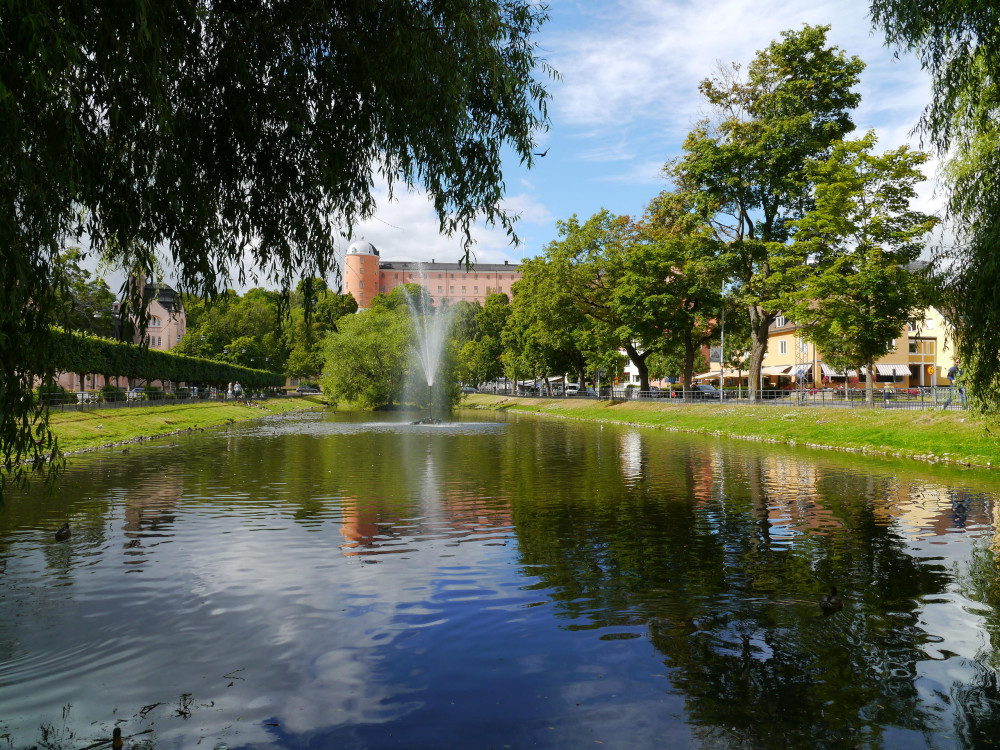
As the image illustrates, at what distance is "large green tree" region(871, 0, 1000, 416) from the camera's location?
1100cm

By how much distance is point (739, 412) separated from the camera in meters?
43.3

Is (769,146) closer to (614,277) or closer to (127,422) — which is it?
(614,277)

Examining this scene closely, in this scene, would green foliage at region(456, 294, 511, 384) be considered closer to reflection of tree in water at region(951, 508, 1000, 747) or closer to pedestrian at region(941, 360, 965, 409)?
pedestrian at region(941, 360, 965, 409)

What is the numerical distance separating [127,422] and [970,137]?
40626 millimetres

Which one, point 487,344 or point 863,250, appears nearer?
point 863,250

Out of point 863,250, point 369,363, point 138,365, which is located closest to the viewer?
point 863,250

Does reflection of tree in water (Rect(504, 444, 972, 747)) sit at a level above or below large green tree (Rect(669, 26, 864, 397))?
below

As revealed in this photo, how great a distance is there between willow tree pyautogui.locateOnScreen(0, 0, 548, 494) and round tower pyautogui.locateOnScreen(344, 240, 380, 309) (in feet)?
566

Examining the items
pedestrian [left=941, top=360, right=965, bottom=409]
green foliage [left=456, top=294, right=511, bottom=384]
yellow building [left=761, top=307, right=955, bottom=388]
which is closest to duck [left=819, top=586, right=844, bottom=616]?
pedestrian [left=941, top=360, right=965, bottom=409]

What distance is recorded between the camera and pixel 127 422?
131 ft

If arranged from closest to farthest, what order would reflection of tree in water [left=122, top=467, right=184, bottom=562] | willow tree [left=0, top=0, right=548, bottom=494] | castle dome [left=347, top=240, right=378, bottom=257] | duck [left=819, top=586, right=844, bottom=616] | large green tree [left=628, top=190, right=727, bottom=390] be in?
willow tree [left=0, top=0, right=548, bottom=494] < duck [left=819, top=586, right=844, bottom=616] < reflection of tree in water [left=122, top=467, right=184, bottom=562] < large green tree [left=628, top=190, right=727, bottom=390] < castle dome [left=347, top=240, right=378, bottom=257]

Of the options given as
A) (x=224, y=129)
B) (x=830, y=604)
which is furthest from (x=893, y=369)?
(x=224, y=129)

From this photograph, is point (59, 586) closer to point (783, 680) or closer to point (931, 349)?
point (783, 680)

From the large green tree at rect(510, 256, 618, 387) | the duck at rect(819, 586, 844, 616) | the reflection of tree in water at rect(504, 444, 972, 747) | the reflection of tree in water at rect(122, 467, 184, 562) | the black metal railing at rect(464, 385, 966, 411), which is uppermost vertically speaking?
the large green tree at rect(510, 256, 618, 387)
